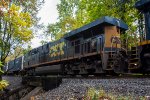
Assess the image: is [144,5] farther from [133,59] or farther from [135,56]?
[133,59]

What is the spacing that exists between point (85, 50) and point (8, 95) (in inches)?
216

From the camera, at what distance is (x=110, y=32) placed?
50.0 ft

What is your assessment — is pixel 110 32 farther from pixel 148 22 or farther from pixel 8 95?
pixel 8 95

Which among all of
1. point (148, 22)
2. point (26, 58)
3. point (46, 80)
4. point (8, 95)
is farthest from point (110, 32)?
point (26, 58)

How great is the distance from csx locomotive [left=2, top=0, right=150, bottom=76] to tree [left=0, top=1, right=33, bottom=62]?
1.69m

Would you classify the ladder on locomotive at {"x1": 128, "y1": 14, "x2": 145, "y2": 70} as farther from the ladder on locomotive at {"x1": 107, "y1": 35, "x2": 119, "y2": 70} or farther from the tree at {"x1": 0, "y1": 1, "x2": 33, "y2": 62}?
the tree at {"x1": 0, "y1": 1, "x2": 33, "y2": 62}

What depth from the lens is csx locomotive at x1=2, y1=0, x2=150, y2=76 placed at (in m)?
12.2

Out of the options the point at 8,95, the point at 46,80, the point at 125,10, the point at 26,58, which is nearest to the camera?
the point at 46,80

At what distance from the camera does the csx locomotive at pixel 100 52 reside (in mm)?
12162

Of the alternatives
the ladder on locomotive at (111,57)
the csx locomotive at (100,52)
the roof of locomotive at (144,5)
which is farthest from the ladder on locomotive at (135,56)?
the ladder on locomotive at (111,57)

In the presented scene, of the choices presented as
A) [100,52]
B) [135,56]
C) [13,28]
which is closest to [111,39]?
[100,52]

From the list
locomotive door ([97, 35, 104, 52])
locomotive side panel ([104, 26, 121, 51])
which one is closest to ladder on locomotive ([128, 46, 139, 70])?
locomotive side panel ([104, 26, 121, 51])

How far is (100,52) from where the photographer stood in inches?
569

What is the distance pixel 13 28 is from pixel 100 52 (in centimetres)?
501
